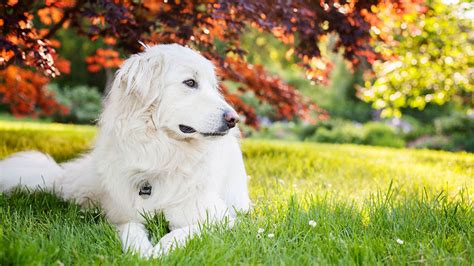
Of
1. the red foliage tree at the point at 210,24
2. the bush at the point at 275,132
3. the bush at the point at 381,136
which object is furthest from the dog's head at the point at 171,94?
the bush at the point at 275,132

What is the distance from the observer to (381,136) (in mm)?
12195

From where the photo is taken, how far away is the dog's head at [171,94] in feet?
9.05

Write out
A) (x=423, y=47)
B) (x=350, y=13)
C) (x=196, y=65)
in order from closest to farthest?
(x=196, y=65) → (x=350, y=13) → (x=423, y=47)

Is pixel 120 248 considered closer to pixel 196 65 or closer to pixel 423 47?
pixel 196 65

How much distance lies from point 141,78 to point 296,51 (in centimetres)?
228

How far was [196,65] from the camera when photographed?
2924 millimetres

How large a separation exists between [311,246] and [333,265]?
0.73ft

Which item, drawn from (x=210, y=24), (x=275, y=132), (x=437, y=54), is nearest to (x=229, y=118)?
(x=210, y=24)

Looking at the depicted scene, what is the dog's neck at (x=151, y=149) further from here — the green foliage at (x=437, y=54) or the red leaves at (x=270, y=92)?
the green foliage at (x=437, y=54)

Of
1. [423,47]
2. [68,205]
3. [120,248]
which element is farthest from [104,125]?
[423,47]

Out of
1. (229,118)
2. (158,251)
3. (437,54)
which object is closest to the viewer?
(158,251)

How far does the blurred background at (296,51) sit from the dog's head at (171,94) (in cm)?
60

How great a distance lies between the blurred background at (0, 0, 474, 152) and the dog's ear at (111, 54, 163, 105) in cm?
59

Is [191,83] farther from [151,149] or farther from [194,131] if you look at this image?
[151,149]
